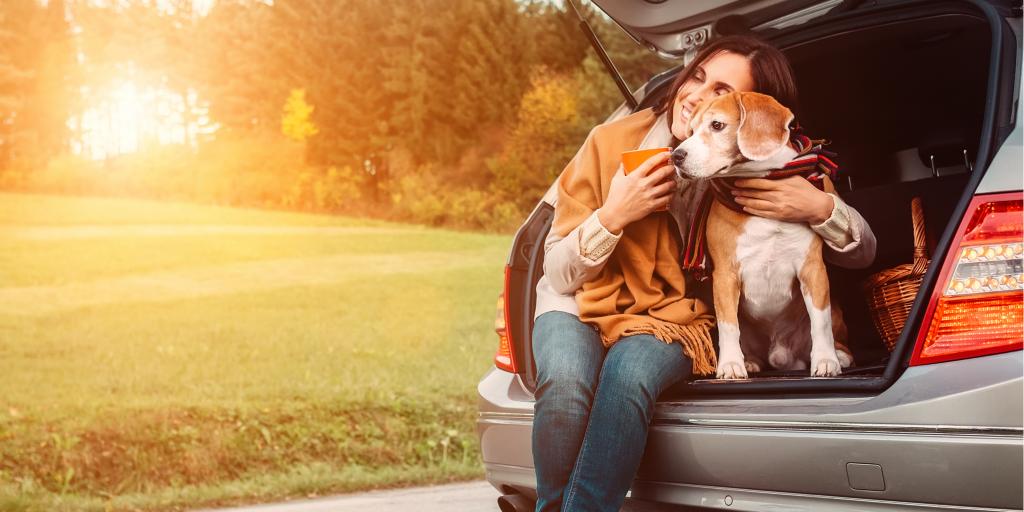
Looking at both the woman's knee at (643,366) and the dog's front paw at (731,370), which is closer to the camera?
the woman's knee at (643,366)

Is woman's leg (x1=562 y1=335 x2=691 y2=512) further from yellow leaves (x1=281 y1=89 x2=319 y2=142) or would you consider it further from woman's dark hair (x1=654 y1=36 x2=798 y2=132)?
yellow leaves (x1=281 y1=89 x2=319 y2=142)

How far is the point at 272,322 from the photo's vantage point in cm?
967

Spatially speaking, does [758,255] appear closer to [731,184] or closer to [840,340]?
[731,184]

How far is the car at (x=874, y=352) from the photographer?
1881 mm

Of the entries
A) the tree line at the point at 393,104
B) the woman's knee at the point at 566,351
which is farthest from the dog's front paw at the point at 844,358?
the tree line at the point at 393,104

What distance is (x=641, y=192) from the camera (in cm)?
244

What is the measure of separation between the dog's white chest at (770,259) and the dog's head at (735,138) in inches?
6.1

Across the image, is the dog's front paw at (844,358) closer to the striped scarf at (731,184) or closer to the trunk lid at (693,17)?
the striped scarf at (731,184)

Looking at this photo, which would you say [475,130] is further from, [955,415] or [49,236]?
[955,415]

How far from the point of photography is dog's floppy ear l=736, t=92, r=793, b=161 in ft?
8.02

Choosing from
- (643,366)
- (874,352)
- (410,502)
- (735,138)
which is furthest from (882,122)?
(410,502)

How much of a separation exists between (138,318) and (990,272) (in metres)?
8.69

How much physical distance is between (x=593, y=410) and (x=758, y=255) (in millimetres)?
625

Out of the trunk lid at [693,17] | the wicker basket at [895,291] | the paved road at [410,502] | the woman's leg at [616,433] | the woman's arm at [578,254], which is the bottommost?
the paved road at [410,502]
